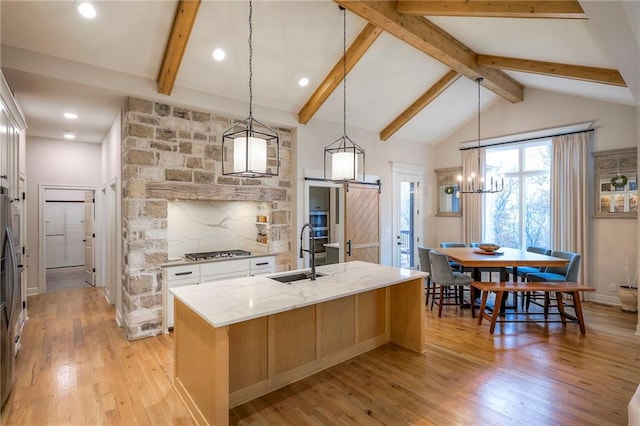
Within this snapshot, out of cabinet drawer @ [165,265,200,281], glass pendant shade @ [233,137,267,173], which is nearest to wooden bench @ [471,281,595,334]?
glass pendant shade @ [233,137,267,173]

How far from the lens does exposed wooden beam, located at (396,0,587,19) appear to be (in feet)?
9.03

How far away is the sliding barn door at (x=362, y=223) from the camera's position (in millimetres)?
5629

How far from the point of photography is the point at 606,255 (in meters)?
5.05

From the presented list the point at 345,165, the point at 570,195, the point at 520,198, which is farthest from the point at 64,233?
the point at 570,195

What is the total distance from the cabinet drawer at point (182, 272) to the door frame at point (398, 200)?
155 inches

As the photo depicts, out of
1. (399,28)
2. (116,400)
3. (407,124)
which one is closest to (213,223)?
(116,400)

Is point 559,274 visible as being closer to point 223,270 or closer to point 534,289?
point 534,289

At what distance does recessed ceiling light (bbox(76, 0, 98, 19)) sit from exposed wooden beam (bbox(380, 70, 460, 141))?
4.79 metres

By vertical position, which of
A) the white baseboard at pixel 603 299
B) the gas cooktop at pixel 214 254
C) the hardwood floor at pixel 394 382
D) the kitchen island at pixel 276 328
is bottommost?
the hardwood floor at pixel 394 382

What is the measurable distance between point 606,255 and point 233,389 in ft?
19.3

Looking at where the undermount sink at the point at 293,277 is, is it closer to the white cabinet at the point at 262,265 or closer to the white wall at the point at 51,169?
the white cabinet at the point at 262,265

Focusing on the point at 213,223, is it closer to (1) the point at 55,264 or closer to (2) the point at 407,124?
(2) the point at 407,124

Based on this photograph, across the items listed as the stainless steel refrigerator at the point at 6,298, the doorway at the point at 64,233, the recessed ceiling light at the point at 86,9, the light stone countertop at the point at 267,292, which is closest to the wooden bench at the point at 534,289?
the light stone countertop at the point at 267,292

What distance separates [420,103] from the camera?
5.74 meters
